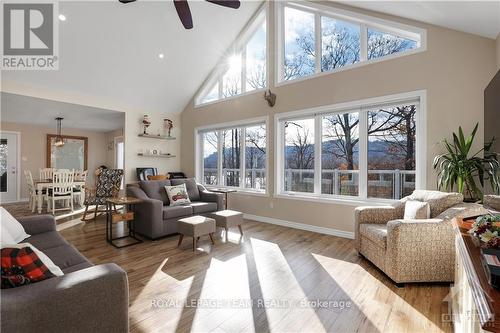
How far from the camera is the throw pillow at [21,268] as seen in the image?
1089mm

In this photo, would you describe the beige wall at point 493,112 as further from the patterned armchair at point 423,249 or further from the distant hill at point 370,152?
Result: the distant hill at point 370,152

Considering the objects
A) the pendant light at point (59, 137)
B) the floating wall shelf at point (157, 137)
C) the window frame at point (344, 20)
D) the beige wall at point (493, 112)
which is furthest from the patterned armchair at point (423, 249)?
the pendant light at point (59, 137)

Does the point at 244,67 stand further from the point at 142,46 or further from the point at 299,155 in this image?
the point at 299,155

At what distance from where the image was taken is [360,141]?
12.8 feet

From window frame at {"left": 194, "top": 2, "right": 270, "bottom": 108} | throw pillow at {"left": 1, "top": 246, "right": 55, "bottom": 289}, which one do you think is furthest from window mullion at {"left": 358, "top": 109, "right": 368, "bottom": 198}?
throw pillow at {"left": 1, "top": 246, "right": 55, "bottom": 289}

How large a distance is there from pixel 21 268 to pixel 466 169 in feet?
12.6

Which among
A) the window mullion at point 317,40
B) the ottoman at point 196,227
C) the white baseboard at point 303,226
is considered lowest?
the white baseboard at point 303,226

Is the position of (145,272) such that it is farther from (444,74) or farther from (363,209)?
(444,74)

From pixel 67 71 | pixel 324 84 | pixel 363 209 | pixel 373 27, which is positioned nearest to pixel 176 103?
pixel 67 71

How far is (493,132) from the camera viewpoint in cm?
253

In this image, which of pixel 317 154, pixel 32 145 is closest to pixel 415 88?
pixel 317 154

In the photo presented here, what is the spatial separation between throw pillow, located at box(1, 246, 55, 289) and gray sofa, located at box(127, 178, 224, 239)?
8.21 feet

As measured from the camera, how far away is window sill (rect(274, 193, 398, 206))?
3.74 metres

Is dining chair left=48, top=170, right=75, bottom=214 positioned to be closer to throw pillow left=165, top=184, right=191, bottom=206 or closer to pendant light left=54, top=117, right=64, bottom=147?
pendant light left=54, top=117, right=64, bottom=147
